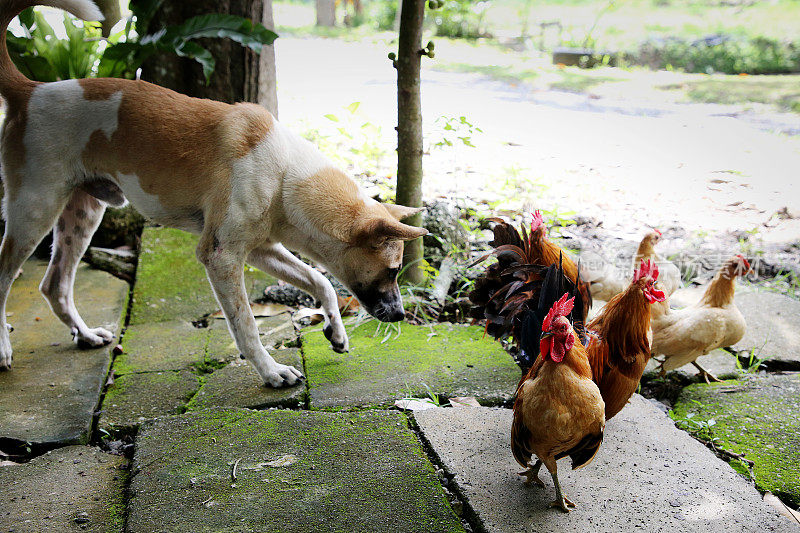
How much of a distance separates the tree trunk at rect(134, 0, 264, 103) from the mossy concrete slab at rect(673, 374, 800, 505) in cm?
400

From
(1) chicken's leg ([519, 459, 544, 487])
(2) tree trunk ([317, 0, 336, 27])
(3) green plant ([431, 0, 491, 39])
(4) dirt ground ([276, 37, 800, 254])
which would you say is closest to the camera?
(1) chicken's leg ([519, 459, 544, 487])

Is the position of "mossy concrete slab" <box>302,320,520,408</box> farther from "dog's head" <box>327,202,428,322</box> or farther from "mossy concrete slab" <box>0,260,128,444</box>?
"mossy concrete slab" <box>0,260,128,444</box>

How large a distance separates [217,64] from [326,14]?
16.1 meters

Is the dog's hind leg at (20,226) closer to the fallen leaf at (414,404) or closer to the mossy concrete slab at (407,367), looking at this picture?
the mossy concrete slab at (407,367)

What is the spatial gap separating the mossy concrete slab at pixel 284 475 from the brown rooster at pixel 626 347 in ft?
2.94

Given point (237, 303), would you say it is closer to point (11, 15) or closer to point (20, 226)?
point (20, 226)

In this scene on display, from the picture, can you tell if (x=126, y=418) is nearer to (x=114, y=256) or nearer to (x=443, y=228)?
(x=114, y=256)

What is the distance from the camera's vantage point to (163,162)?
3.38 meters

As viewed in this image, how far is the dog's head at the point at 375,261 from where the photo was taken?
128 inches

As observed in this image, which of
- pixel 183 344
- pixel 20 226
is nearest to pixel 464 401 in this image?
pixel 183 344

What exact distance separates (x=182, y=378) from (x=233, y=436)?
744 mm

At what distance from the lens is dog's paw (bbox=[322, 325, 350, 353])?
3.68 metres

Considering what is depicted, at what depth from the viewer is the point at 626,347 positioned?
2963 millimetres

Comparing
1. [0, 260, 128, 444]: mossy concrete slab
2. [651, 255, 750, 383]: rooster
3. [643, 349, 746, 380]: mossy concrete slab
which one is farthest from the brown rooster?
[0, 260, 128, 444]: mossy concrete slab
